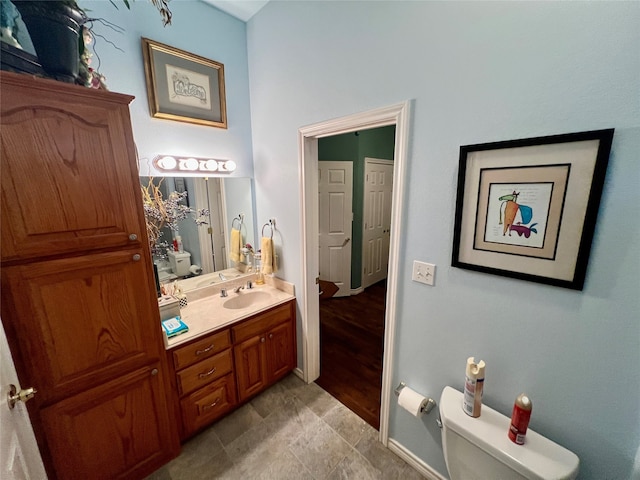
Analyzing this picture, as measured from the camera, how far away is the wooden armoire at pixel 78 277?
0.97 m

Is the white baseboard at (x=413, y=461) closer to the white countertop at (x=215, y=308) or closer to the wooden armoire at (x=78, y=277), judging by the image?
the white countertop at (x=215, y=308)

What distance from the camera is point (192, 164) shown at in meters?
1.85

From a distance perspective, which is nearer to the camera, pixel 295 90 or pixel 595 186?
pixel 595 186

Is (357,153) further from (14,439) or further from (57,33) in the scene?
(14,439)

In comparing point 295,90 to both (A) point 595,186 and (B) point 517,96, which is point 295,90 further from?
(A) point 595,186

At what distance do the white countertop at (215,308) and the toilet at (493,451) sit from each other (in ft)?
4.34

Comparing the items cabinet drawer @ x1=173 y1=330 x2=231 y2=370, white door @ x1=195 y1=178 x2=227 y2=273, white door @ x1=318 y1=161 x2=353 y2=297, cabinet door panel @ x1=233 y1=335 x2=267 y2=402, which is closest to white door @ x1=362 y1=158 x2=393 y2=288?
white door @ x1=318 y1=161 x2=353 y2=297

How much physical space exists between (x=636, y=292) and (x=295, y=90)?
198 cm

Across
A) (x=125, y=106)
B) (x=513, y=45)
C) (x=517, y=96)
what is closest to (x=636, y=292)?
(x=517, y=96)

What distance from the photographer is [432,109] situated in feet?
3.86

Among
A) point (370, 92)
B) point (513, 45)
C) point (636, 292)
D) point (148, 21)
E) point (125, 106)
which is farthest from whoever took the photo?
point (148, 21)

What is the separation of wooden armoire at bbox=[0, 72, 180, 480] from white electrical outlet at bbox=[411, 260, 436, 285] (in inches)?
55.6

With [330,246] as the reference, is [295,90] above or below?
above

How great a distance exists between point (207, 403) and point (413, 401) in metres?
1.34
